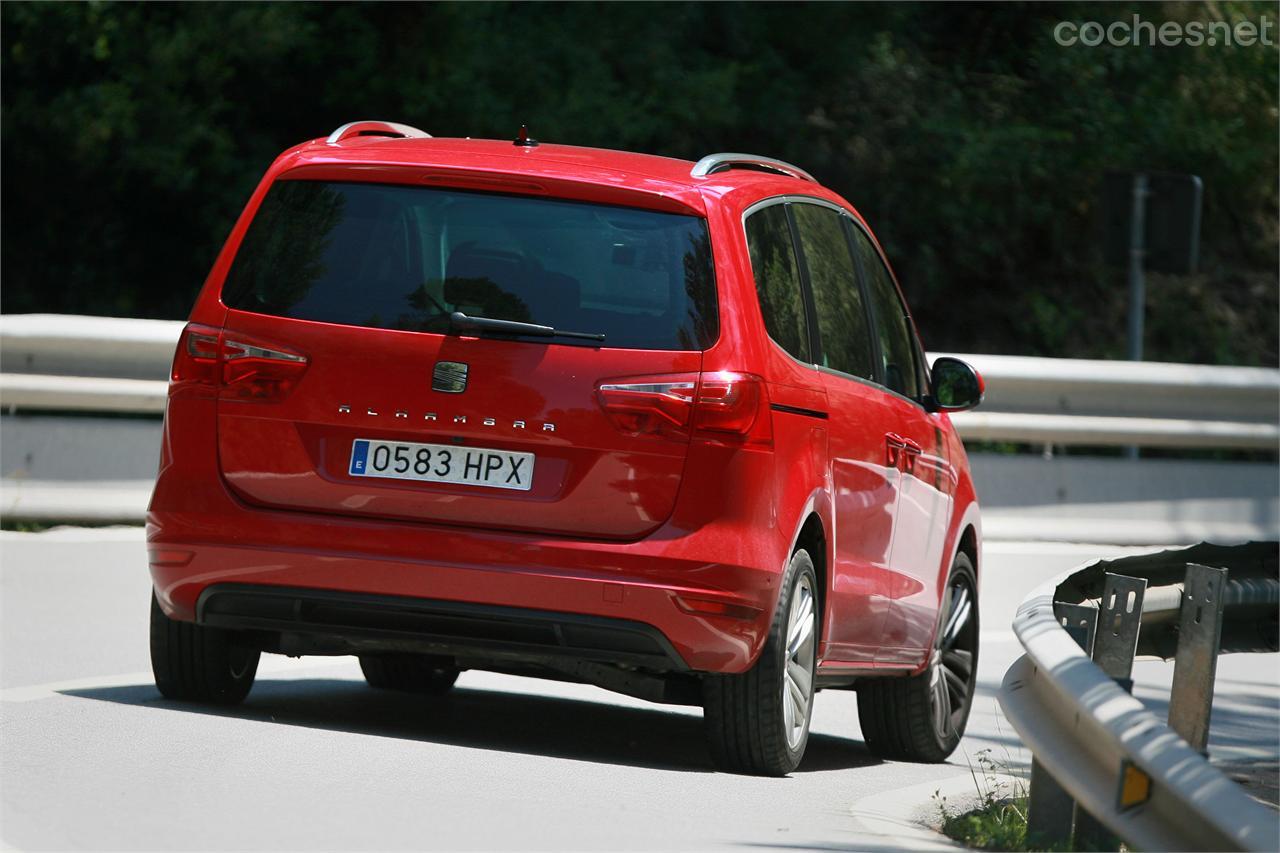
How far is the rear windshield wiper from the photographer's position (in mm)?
6652

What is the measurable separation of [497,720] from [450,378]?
169cm

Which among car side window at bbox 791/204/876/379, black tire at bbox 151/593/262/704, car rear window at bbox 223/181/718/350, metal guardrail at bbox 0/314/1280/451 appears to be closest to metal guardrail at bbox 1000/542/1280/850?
car side window at bbox 791/204/876/379

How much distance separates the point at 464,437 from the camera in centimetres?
665

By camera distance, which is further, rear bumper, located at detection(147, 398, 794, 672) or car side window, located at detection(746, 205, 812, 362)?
car side window, located at detection(746, 205, 812, 362)

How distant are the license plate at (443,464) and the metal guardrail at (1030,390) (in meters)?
6.26

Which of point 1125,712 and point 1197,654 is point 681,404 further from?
point 1125,712

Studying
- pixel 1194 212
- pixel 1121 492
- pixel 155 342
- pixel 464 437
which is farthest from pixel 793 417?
pixel 1194 212

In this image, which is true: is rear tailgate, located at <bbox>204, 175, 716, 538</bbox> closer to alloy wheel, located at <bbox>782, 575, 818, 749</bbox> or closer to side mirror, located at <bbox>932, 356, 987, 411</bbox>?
alloy wheel, located at <bbox>782, 575, 818, 749</bbox>

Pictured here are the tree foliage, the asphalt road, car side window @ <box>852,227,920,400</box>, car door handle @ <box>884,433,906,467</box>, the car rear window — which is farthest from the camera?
the tree foliage

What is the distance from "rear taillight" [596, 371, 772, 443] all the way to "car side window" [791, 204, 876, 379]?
2.54ft

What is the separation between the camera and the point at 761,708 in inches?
267

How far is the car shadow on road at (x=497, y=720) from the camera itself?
7164mm

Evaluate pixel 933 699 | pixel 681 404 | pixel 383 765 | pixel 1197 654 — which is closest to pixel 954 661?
pixel 933 699

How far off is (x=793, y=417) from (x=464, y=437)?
0.96 metres
